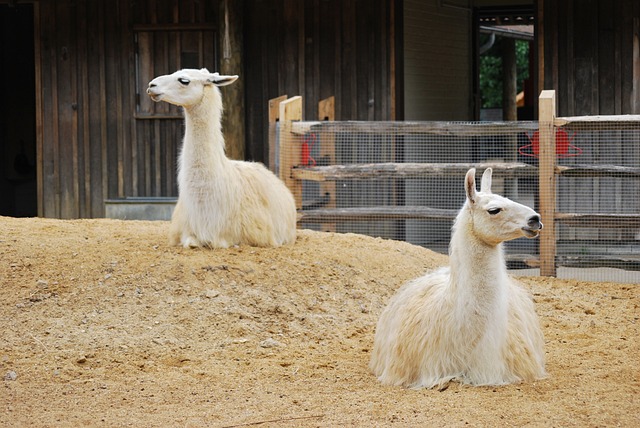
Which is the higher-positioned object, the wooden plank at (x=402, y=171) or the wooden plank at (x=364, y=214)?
the wooden plank at (x=402, y=171)

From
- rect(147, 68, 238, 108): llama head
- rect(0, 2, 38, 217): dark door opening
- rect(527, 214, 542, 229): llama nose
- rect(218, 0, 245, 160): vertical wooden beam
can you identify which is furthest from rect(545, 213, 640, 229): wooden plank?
rect(0, 2, 38, 217): dark door opening

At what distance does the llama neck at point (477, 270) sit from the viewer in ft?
19.6

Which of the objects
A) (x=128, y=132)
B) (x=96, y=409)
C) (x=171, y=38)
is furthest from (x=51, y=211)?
(x=96, y=409)

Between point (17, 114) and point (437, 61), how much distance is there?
24.8 ft

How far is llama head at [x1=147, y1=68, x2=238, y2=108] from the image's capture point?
29.6 feet

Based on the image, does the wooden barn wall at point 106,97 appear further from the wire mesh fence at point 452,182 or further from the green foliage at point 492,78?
the green foliage at point 492,78

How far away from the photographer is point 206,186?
916cm

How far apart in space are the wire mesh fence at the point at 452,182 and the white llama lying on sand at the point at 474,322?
4648 mm

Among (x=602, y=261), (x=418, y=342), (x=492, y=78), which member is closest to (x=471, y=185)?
(x=418, y=342)

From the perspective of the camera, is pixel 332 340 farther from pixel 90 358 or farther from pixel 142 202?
pixel 142 202

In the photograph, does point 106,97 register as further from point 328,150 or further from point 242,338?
point 242,338

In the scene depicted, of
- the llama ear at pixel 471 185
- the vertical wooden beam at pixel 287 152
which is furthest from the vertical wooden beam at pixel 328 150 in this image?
the llama ear at pixel 471 185

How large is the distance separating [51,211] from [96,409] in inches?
360

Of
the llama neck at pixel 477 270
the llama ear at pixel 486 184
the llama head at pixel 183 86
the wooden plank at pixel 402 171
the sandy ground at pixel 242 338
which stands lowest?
the sandy ground at pixel 242 338
